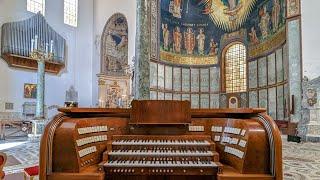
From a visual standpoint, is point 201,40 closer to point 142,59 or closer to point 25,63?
point 25,63

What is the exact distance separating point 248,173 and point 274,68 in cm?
1530

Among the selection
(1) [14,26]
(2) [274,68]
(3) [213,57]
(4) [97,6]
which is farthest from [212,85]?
(1) [14,26]

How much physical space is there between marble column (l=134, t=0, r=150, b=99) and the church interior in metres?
0.03

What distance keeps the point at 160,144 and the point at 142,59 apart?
500 cm

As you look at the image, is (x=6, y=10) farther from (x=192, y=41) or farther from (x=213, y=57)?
(x=213, y=57)

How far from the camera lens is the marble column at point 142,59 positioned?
7.52 metres

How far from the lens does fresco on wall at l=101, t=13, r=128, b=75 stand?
67.8 feet

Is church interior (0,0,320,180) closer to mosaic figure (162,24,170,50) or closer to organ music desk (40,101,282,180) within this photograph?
organ music desk (40,101,282,180)

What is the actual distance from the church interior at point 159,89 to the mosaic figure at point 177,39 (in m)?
0.12

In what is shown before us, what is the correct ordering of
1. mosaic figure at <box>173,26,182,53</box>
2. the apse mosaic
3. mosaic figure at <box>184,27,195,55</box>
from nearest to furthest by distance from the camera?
the apse mosaic, mosaic figure at <box>173,26,182,53</box>, mosaic figure at <box>184,27,195,55</box>

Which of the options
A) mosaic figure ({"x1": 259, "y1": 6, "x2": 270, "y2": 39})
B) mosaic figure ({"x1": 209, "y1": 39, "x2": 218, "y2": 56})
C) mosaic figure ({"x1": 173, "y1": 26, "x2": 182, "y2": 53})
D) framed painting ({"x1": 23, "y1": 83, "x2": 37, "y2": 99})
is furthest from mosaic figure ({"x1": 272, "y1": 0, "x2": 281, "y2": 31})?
framed painting ({"x1": 23, "y1": 83, "x2": 37, "y2": 99})

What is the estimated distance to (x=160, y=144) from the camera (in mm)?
3369

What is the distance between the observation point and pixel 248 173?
289 centimetres

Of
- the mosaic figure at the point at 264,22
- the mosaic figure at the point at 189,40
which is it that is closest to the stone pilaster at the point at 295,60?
the mosaic figure at the point at 264,22
